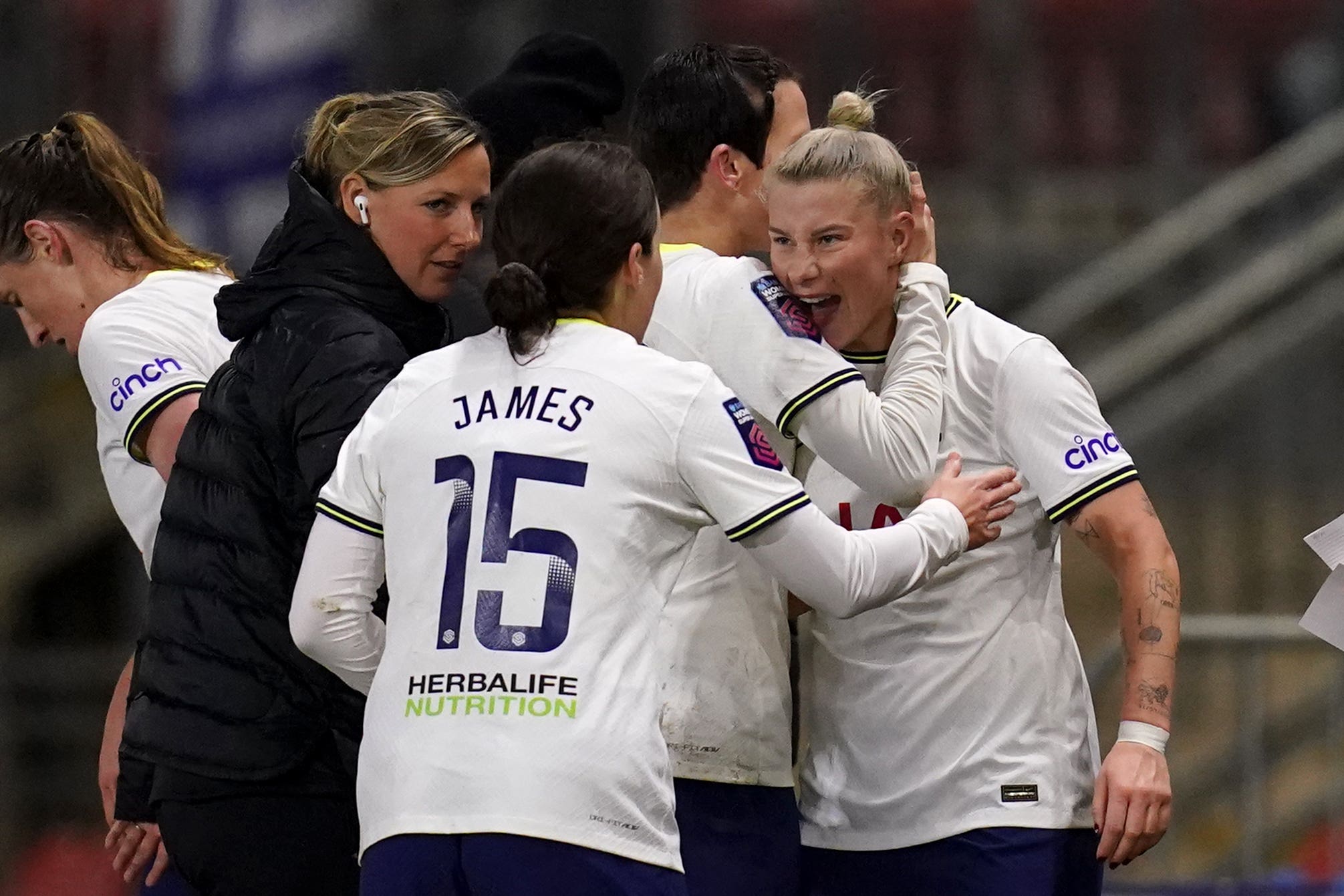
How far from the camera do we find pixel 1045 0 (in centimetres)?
818

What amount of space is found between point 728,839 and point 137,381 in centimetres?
117

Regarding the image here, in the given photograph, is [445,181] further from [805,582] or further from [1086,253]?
[1086,253]

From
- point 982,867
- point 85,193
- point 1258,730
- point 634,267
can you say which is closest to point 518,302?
point 634,267

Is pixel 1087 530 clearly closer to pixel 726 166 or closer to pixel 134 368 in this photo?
pixel 726 166

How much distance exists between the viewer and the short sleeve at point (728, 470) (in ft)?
6.90

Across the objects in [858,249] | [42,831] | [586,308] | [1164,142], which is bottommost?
[42,831]

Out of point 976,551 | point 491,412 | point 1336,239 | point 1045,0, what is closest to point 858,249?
point 976,551

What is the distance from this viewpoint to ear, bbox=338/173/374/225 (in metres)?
2.57

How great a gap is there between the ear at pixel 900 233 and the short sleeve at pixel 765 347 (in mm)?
158

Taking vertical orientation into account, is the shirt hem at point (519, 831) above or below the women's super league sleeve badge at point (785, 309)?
below

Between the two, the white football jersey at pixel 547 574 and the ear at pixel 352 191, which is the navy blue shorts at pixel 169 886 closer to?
the white football jersey at pixel 547 574

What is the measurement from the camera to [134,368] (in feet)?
9.32

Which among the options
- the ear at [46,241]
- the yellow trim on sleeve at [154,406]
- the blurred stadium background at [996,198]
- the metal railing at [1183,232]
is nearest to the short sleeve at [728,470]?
the yellow trim on sleeve at [154,406]

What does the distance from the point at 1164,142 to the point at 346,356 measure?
6.11 meters
